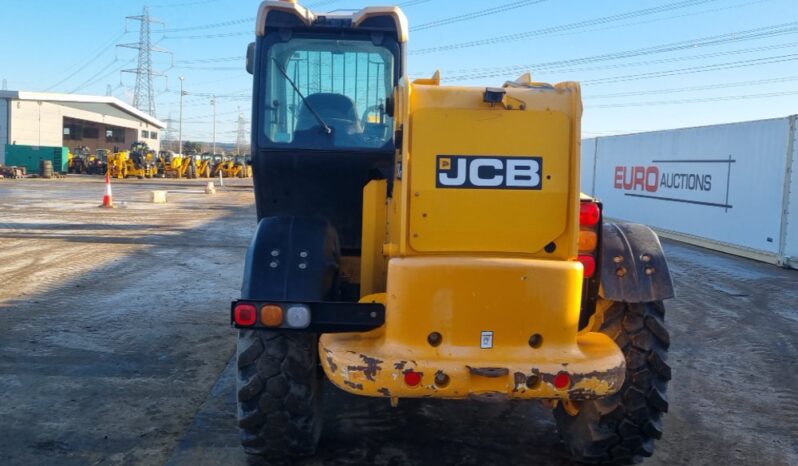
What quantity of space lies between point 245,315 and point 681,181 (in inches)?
609

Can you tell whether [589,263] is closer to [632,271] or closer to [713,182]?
[632,271]

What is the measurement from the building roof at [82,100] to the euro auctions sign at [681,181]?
4229cm

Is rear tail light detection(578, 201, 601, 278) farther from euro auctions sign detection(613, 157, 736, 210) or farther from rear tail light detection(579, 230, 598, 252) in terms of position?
euro auctions sign detection(613, 157, 736, 210)

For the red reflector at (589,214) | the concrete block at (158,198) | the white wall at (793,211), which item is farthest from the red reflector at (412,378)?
the concrete block at (158,198)

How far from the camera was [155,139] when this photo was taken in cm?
7619

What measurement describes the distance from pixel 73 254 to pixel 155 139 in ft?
223

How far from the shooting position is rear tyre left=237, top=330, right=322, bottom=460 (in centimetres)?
394

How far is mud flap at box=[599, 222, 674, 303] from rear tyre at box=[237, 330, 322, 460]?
1711 millimetres

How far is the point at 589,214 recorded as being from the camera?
4.05m

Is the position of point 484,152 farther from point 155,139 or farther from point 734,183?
point 155,139

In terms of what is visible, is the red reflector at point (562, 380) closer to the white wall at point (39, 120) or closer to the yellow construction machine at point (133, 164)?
the yellow construction machine at point (133, 164)

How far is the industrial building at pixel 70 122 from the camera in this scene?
4806 centimetres

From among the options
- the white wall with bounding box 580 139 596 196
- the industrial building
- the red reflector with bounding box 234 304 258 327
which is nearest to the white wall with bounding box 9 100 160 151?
the industrial building

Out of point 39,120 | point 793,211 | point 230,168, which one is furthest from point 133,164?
point 793,211
